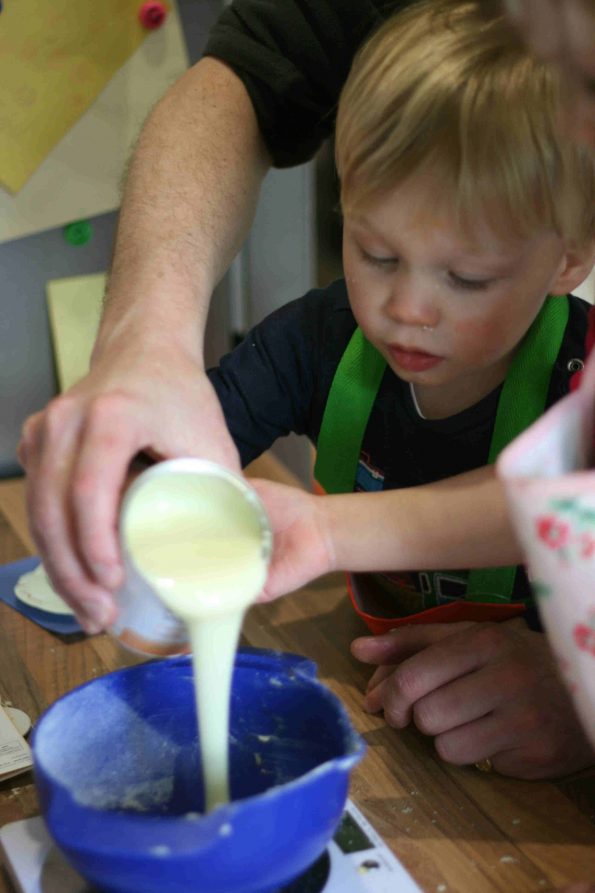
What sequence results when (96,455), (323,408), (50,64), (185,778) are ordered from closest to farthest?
(96,455)
(185,778)
(323,408)
(50,64)

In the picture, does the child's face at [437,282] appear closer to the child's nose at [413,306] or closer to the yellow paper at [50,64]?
the child's nose at [413,306]

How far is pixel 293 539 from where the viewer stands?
2.94 feet

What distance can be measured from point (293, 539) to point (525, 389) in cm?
33

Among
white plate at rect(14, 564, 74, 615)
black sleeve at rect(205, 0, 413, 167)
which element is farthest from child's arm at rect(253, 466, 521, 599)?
black sleeve at rect(205, 0, 413, 167)

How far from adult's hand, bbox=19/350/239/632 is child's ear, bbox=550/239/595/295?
0.38m

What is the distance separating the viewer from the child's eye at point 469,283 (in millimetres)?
970

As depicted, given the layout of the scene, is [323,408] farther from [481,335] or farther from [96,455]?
[96,455]

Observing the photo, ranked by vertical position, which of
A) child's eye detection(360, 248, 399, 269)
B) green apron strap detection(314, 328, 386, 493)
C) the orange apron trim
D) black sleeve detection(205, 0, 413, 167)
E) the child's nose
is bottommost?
the orange apron trim

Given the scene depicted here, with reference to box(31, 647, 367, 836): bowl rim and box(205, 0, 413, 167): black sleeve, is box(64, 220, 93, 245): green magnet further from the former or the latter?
box(31, 647, 367, 836): bowl rim

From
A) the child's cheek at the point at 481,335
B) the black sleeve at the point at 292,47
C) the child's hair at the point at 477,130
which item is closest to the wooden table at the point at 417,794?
the child's cheek at the point at 481,335

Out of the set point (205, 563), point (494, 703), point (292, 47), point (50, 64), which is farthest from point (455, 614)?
point (50, 64)

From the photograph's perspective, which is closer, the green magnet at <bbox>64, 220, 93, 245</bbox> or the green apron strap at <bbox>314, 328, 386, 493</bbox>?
the green apron strap at <bbox>314, 328, 386, 493</bbox>

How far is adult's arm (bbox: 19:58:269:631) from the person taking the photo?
752 millimetres

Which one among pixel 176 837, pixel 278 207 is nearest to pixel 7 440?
pixel 278 207
